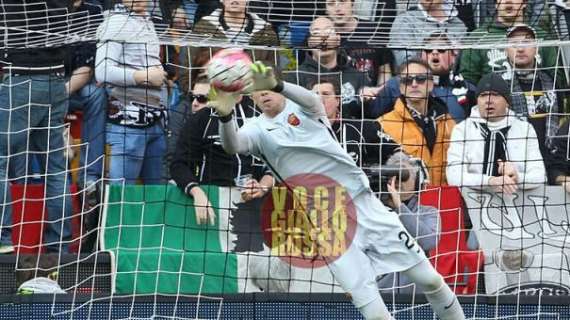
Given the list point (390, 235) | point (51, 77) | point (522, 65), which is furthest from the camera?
point (522, 65)

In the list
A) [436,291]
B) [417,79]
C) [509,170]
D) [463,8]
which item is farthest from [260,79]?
[463,8]

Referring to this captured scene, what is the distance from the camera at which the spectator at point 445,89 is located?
10.6 meters

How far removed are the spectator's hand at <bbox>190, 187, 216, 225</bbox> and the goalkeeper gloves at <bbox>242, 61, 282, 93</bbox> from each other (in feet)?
6.69

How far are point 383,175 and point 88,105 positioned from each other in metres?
2.16

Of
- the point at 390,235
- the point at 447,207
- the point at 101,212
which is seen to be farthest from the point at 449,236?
the point at 101,212

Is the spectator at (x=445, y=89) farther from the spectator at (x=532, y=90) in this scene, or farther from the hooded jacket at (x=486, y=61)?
the spectator at (x=532, y=90)

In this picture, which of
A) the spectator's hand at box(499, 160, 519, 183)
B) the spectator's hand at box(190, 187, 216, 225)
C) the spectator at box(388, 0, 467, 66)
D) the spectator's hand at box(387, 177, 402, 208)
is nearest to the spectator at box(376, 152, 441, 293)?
the spectator's hand at box(387, 177, 402, 208)

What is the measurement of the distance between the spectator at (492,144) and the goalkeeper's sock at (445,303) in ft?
5.02

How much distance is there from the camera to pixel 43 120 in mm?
10062

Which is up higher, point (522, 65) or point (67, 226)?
point (522, 65)

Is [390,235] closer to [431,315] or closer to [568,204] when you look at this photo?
[431,315]

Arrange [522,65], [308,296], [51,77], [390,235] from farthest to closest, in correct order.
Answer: [522,65] → [51,77] → [308,296] → [390,235]

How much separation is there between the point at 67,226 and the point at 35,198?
300 millimetres

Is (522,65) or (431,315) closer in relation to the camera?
(431,315)
